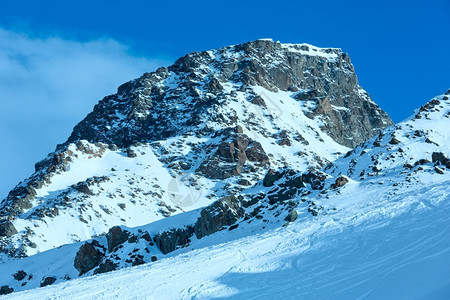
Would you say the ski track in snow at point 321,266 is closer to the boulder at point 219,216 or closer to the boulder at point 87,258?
the boulder at point 219,216

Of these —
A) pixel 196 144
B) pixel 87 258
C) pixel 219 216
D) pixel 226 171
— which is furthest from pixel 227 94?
pixel 87 258

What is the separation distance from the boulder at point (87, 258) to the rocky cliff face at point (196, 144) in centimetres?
13

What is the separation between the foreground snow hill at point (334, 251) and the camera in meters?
19.8

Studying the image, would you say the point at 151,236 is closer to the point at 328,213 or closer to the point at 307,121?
the point at 328,213

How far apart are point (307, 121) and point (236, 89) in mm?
21839

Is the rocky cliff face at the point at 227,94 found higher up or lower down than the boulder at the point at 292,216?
higher up

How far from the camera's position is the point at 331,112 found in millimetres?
150000

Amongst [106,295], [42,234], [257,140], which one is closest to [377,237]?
[106,295]

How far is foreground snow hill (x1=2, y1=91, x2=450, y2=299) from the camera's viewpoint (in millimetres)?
19781

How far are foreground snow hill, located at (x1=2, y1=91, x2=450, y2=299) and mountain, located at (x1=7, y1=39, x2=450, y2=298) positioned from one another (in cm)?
24

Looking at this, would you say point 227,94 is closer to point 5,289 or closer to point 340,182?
point 5,289

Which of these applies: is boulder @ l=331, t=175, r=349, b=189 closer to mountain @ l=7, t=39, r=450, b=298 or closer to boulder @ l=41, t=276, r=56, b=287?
mountain @ l=7, t=39, r=450, b=298

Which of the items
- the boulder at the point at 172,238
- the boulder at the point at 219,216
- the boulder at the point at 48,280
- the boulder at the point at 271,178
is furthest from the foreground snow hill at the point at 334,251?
the boulder at the point at 48,280

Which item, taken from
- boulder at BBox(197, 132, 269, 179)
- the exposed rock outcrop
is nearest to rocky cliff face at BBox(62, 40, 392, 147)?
boulder at BBox(197, 132, 269, 179)
